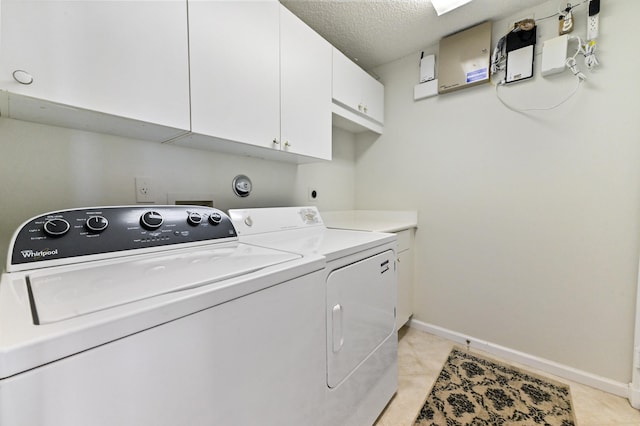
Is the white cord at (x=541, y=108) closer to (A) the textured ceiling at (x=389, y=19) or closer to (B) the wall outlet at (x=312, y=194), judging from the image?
(A) the textured ceiling at (x=389, y=19)

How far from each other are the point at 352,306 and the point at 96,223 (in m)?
1.00

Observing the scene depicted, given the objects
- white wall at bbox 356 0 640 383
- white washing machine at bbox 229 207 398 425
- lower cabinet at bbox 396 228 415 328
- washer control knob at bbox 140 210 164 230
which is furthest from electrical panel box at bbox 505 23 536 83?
washer control knob at bbox 140 210 164 230

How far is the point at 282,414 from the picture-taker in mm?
755

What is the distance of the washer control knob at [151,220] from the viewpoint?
3.03 ft

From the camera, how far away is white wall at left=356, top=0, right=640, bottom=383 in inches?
56.5

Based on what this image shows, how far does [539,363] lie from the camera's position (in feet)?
5.55

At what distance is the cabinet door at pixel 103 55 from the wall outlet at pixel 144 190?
396mm

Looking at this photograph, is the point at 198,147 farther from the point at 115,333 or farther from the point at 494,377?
the point at 494,377

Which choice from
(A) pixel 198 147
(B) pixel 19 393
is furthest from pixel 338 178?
(B) pixel 19 393

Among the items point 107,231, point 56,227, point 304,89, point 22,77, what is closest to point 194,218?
point 107,231

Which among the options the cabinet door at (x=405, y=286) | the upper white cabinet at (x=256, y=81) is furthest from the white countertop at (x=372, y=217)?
the upper white cabinet at (x=256, y=81)

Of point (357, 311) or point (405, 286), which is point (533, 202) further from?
point (357, 311)

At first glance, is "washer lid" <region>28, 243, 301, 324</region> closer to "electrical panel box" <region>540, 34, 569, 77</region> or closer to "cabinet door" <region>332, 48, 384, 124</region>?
"cabinet door" <region>332, 48, 384, 124</region>

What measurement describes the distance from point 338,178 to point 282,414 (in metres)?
1.93
